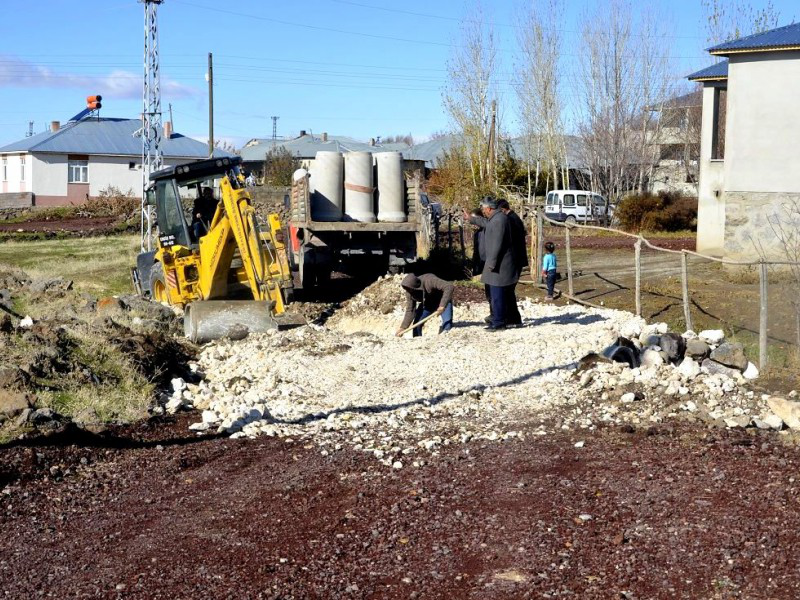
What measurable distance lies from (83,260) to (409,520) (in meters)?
23.6

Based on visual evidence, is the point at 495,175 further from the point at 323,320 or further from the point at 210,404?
the point at 210,404

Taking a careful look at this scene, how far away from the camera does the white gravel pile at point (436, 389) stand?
9.07 metres

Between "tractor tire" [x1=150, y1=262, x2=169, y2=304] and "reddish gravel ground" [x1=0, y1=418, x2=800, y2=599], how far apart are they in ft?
28.3

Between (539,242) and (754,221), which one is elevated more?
(754,221)

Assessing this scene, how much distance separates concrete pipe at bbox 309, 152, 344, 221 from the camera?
1900cm

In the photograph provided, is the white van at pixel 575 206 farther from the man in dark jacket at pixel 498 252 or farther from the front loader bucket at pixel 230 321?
the man in dark jacket at pixel 498 252

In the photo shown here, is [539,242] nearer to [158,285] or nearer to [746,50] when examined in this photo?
[746,50]

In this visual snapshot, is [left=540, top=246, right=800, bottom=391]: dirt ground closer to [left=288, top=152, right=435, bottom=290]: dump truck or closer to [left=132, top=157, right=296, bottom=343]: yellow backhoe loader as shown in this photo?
[left=288, top=152, right=435, bottom=290]: dump truck

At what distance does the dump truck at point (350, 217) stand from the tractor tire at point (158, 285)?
8.18 ft

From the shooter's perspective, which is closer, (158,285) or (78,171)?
(158,285)

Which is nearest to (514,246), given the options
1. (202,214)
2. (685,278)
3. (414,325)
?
(414,325)

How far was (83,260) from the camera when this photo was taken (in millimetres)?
28344

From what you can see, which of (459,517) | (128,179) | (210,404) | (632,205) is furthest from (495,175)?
(459,517)

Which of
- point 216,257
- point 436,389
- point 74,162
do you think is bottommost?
point 436,389
